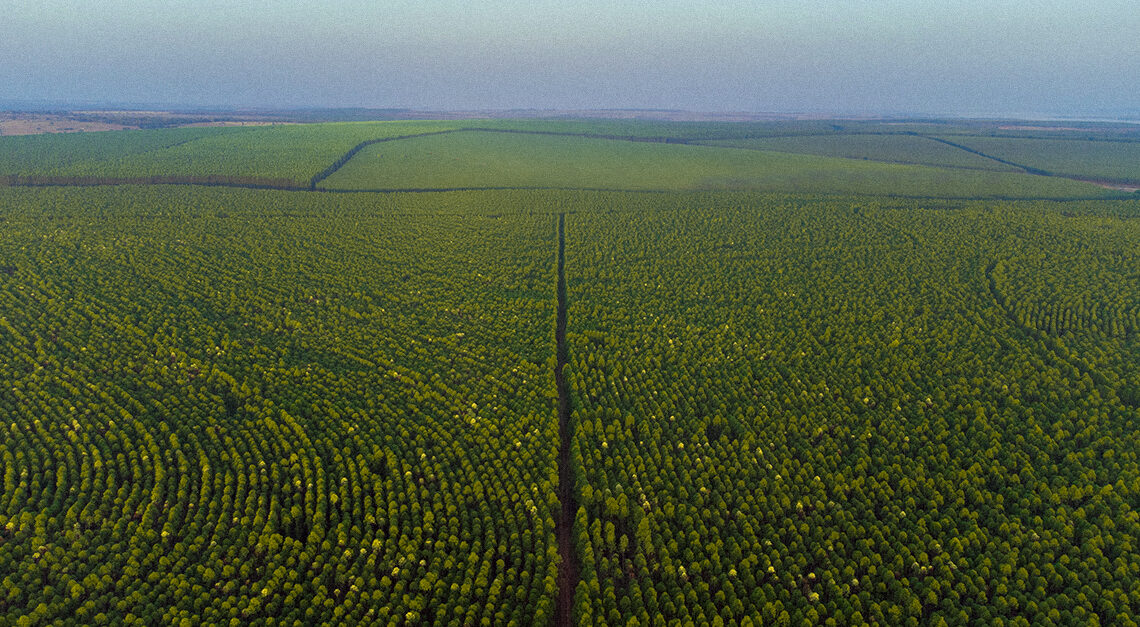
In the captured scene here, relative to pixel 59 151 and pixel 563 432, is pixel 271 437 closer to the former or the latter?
pixel 563 432

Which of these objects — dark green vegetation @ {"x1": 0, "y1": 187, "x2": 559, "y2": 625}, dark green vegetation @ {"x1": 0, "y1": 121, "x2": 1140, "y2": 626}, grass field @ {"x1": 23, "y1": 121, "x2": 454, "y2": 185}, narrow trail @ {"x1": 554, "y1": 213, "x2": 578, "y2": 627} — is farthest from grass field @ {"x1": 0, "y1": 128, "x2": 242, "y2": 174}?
narrow trail @ {"x1": 554, "y1": 213, "x2": 578, "y2": 627}

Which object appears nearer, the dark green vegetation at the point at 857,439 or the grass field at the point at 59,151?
the dark green vegetation at the point at 857,439

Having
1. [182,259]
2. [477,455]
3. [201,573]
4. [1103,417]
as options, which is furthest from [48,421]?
[1103,417]

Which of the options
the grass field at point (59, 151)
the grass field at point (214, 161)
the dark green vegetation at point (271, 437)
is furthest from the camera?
the grass field at point (59, 151)

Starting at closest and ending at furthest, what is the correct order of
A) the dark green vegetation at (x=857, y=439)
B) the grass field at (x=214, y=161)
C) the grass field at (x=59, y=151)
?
the dark green vegetation at (x=857, y=439), the grass field at (x=214, y=161), the grass field at (x=59, y=151)

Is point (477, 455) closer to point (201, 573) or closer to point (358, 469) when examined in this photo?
point (358, 469)

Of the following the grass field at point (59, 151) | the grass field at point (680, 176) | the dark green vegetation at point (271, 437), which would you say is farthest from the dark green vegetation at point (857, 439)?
the grass field at point (59, 151)

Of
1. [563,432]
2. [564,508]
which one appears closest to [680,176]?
[563,432]

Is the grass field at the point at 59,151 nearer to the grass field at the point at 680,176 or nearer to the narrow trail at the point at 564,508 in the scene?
Answer: the grass field at the point at 680,176
